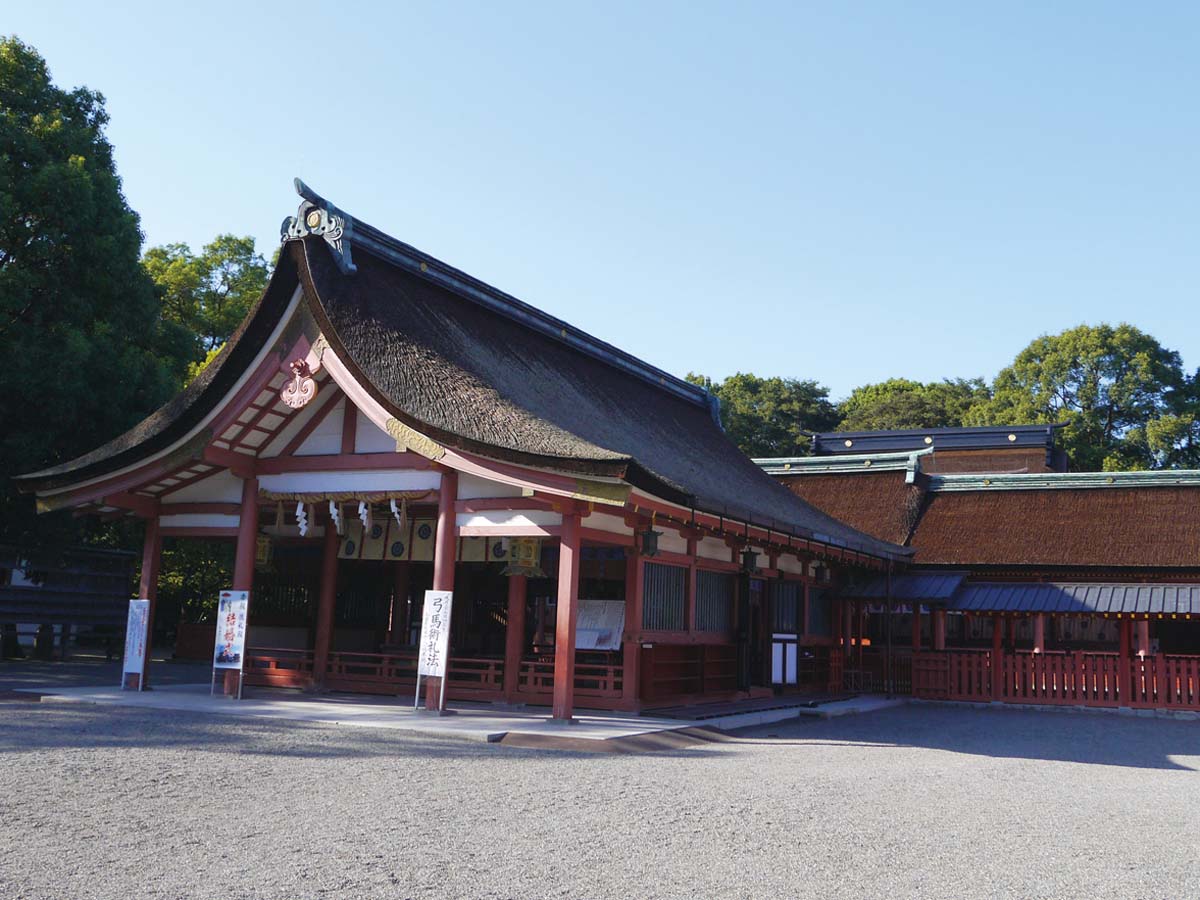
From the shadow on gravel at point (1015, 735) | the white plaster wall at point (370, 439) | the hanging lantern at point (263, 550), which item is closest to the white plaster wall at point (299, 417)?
the white plaster wall at point (370, 439)

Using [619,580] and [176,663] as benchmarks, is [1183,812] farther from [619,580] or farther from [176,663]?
[176,663]

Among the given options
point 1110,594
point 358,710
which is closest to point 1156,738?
point 1110,594

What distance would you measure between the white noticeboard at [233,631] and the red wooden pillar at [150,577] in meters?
1.14

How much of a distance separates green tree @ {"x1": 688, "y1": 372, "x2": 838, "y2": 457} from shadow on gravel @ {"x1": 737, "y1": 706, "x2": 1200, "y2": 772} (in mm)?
35743

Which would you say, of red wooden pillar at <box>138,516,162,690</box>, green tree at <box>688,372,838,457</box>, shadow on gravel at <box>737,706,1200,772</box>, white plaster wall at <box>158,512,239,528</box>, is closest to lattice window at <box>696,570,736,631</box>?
shadow on gravel at <box>737,706,1200,772</box>

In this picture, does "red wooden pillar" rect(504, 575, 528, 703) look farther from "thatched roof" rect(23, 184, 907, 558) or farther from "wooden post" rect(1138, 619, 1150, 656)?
"wooden post" rect(1138, 619, 1150, 656)

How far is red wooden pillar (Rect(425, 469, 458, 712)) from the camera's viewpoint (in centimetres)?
1305

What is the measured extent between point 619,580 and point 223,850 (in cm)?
1072

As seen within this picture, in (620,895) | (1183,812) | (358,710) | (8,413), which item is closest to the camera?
(620,895)

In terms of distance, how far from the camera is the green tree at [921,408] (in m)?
53.4

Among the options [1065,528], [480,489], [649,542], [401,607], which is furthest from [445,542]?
[1065,528]

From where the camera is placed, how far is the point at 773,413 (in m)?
54.8

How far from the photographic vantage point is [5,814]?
6.55 meters

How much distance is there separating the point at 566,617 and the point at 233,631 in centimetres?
467
